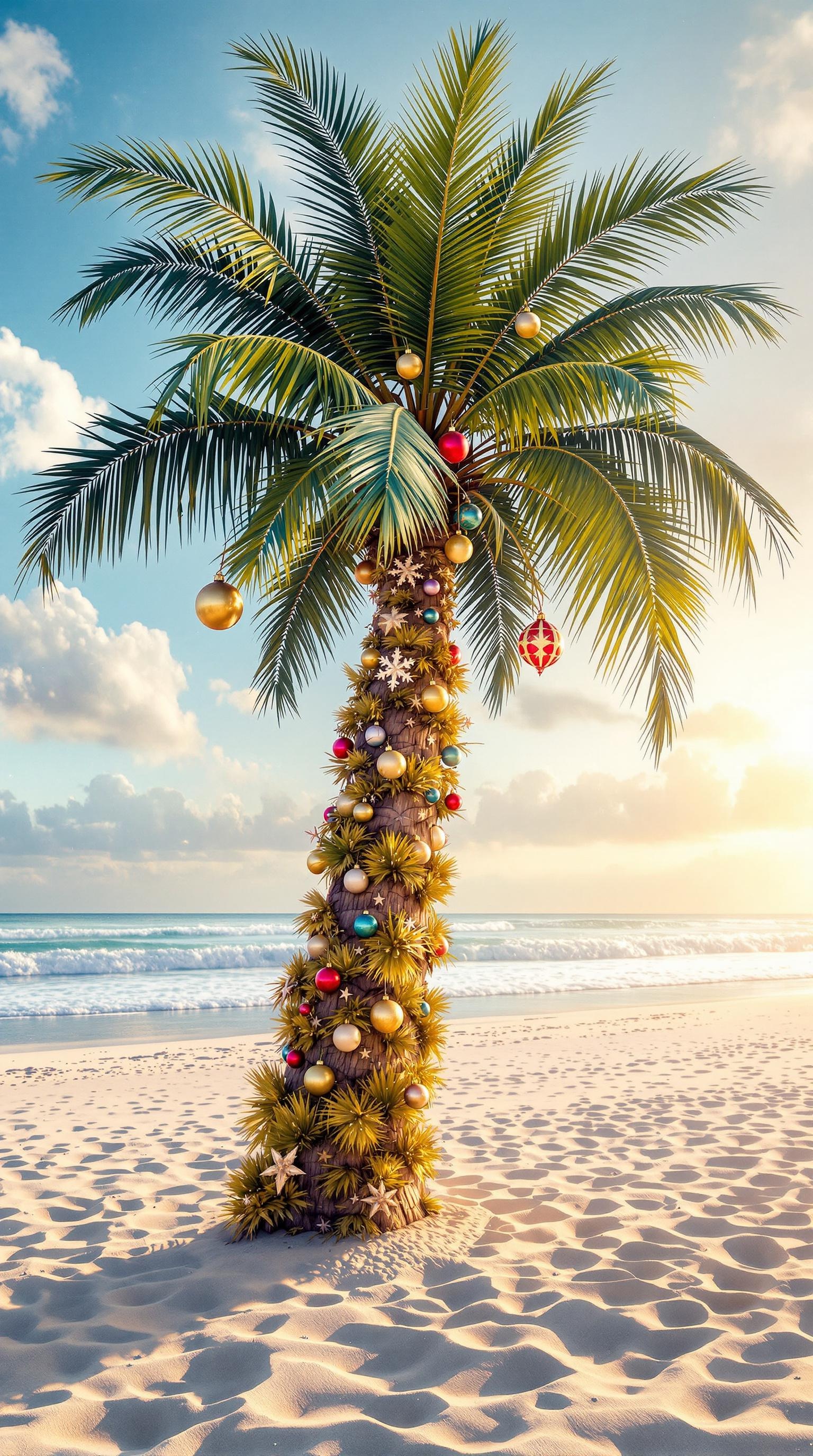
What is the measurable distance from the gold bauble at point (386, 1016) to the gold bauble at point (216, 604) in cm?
204

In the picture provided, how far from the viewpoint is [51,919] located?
53.4m

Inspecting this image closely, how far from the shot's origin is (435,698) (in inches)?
161

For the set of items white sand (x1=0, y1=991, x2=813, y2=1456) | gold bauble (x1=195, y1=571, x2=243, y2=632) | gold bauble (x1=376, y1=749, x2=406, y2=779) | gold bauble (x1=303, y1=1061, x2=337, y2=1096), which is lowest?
white sand (x1=0, y1=991, x2=813, y2=1456)

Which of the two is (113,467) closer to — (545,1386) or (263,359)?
(263,359)

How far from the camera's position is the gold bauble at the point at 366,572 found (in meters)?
4.42

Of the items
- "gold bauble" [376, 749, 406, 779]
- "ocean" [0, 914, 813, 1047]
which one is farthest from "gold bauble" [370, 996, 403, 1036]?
"ocean" [0, 914, 813, 1047]

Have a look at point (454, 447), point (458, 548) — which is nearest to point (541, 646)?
point (458, 548)

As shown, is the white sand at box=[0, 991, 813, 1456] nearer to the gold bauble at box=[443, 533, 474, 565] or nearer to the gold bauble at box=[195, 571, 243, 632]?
the gold bauble at box=[195, 571, 243, 632]

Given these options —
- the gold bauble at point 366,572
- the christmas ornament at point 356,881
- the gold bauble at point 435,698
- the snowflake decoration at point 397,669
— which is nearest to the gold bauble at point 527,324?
the gold bauble at point 366,572

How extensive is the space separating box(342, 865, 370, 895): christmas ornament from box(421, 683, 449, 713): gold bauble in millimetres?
929

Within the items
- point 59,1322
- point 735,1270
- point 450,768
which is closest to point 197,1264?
point 59,1322

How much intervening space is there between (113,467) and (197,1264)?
4.36 metres

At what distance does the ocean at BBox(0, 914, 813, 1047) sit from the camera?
539 inches

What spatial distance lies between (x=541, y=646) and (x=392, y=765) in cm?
133
